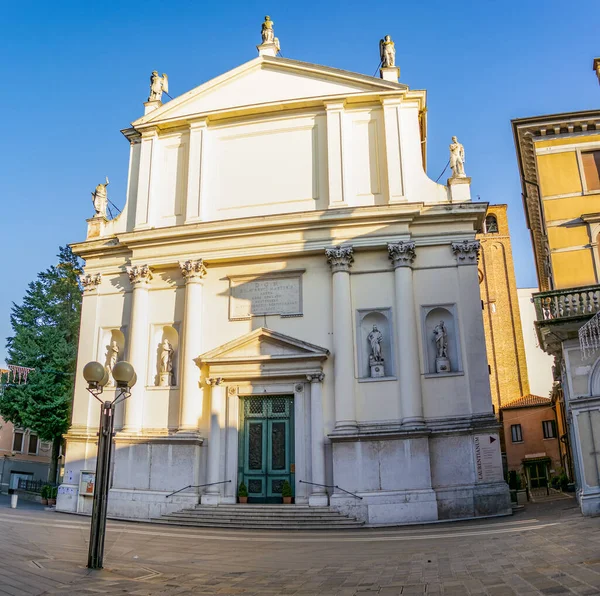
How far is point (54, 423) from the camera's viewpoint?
3067 centimetres

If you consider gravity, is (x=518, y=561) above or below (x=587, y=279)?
below

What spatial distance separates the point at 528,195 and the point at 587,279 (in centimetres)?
630

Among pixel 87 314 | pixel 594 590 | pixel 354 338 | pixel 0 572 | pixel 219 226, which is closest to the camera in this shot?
pixel 594 590

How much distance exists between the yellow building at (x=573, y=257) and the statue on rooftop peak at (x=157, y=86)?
13.6 m

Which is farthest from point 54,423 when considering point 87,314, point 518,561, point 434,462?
point 518,561

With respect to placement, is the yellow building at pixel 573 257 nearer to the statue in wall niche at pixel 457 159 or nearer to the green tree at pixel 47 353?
the statue in wall niche at pixel 457 159

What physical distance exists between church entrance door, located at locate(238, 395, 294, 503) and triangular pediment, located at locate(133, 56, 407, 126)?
10.7m

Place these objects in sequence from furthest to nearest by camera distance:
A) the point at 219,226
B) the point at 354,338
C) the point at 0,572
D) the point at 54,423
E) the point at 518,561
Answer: the point at 54,423 → the point at 219,226 → the point at 354,338 → the point at 518,561 → the point at 0,572

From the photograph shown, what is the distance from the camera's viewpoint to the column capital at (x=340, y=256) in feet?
65.9

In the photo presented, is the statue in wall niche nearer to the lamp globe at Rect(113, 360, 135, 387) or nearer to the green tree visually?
the lamp globe at Rect(113, 360, 135, 387)

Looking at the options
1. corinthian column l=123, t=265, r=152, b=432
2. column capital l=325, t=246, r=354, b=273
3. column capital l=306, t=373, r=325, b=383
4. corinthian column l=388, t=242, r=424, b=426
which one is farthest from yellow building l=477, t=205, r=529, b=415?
corinthian column l=123, t=265, r=152, b=432

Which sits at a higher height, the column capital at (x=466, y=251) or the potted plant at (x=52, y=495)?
the column capital at (x=466, y=251)

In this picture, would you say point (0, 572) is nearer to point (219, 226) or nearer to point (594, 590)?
point (594, 590)

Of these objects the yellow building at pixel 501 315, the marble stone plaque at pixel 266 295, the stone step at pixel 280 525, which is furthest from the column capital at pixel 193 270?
the yellow building at pixel 501 315
